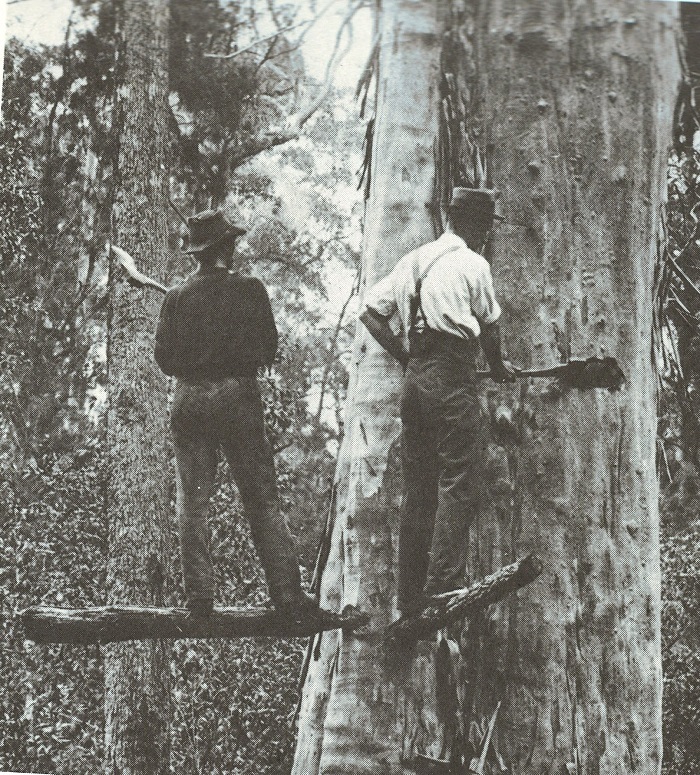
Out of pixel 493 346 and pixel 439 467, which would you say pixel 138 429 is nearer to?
pixel 439 467

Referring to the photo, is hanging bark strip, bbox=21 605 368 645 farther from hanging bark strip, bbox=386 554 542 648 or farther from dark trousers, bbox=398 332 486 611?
dark trousers, bbox=398 332 486 611

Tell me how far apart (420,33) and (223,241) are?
1.29 meters

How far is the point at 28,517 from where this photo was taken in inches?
183

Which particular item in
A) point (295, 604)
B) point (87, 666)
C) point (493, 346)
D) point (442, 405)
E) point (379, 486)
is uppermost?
point (493, 346)

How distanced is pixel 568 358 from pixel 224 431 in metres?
1.45

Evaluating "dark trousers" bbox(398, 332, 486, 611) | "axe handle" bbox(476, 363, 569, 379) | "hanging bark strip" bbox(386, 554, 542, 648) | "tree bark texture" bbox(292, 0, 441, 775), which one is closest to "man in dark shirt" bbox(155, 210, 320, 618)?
"tree bark texture" bbox(292, 0, 441, 775)

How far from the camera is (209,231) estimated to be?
4.24m

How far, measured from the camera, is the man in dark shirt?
407cm

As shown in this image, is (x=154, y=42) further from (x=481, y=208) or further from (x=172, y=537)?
(x=172, y=537)

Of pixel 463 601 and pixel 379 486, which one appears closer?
pixel 463 601

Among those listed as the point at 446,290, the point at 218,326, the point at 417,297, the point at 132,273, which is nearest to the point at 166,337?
the point at 218,326

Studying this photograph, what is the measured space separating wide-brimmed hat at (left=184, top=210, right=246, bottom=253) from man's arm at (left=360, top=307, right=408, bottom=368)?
701 mm

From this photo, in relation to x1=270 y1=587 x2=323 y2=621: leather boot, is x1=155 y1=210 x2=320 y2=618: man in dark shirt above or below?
above

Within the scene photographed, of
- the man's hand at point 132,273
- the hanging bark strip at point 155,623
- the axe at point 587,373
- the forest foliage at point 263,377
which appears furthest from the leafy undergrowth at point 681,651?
the man's hand at point 132,273
